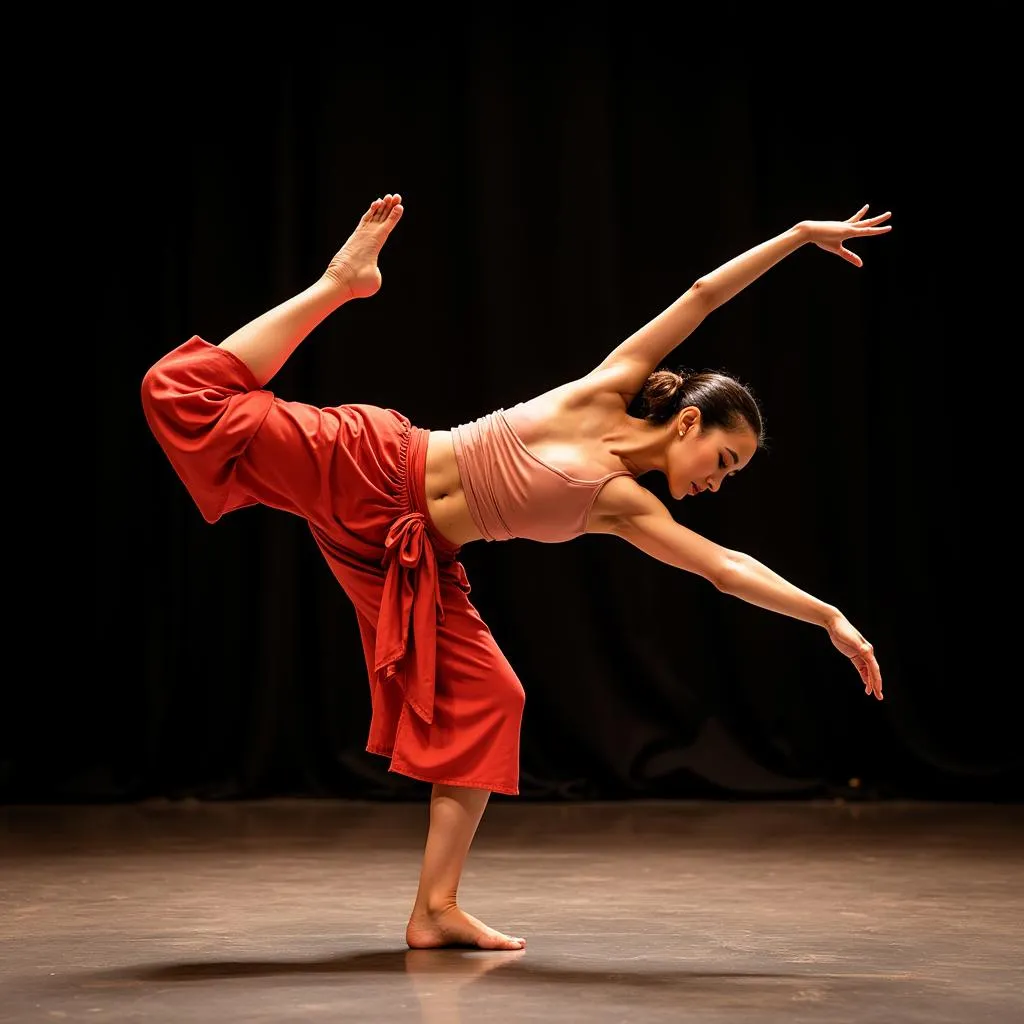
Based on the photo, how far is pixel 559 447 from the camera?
2512 millimetres

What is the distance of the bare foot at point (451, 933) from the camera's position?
245 centimetres

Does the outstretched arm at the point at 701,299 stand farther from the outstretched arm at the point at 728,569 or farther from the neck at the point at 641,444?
the outstretched arm at the point at 728,569

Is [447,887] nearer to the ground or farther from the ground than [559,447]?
nearer to the ground

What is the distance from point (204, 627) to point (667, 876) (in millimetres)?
2064

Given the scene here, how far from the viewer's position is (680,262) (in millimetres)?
4895

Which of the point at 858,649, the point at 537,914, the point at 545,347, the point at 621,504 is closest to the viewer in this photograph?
the point at 858,649

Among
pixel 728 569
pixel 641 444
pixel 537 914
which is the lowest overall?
pixel 537 914

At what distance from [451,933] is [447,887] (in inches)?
2.9

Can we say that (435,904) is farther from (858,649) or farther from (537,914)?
(858,649)

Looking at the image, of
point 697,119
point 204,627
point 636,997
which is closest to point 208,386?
point 636,997

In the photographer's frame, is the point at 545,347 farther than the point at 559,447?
Yes

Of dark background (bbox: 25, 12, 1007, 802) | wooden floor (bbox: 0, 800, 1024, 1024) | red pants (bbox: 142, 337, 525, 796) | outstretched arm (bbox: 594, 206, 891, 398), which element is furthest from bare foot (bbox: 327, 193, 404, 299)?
dark background (bbox: 25, 12, 1007, 802)

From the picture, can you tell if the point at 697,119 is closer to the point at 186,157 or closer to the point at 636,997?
the point at 186,157

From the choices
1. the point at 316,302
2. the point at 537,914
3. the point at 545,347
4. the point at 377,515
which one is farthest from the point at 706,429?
the point at 545,347
